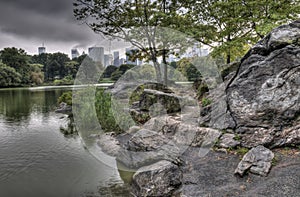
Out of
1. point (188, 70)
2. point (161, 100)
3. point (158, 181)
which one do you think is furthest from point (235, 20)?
point (158, 181)

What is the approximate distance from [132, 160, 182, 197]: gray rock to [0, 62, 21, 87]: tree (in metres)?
45.1

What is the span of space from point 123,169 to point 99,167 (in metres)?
0.80

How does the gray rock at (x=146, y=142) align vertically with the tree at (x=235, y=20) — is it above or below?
below

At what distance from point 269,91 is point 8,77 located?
155 feet

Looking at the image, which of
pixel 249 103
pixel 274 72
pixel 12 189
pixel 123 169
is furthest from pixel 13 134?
pixel 274 72

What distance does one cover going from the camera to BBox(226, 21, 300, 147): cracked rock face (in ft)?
22.2

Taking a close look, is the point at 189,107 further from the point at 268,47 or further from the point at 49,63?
the point at 49,63

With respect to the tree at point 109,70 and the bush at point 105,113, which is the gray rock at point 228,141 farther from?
the tree at point 109,70

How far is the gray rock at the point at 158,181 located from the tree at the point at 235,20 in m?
8.38

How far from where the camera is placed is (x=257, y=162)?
220 inches

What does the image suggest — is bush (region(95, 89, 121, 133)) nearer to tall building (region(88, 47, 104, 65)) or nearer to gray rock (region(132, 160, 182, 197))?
tall building (region(88, 47, 104, 65))

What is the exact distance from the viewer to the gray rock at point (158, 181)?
5297mm

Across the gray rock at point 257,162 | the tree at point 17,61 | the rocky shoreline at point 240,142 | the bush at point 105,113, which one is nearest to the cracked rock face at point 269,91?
the rocky shoreline at point 240,142

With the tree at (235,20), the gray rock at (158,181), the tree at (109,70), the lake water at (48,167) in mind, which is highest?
the tree at (235,20)
